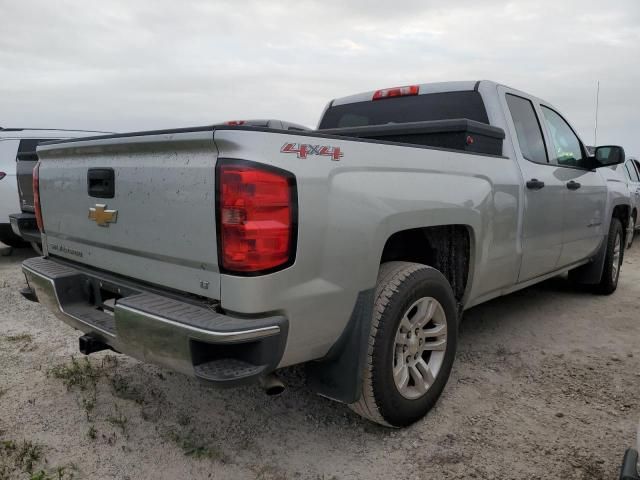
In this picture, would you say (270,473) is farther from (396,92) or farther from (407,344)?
(396,92)

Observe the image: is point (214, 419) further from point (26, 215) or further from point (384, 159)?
point (26, 215)

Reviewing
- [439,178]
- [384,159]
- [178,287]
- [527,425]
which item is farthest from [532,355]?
[178,287]

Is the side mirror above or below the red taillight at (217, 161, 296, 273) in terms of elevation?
above

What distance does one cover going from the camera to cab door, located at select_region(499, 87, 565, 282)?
3572mm

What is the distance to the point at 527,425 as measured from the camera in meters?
2.70

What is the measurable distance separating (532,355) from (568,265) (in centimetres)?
120

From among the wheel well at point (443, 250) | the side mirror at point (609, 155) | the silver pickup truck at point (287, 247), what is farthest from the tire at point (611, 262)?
the wheel well at point (443, 250)

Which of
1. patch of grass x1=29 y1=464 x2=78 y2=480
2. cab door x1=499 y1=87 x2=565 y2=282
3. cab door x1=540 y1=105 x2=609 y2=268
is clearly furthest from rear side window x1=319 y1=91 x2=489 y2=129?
patch of grass x1=29 y1=464 x2=78 y2=480

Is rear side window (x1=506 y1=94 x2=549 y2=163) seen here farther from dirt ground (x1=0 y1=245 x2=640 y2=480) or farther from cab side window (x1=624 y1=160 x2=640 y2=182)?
cab side window (x1=624 y1=160 x2=640 y2=182)

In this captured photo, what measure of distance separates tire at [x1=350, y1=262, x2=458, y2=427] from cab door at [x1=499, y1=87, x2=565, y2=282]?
1.13m

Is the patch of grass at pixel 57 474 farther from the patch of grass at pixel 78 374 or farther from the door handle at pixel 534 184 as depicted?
the door handle at pixel 534 184

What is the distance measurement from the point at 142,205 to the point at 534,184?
260cm

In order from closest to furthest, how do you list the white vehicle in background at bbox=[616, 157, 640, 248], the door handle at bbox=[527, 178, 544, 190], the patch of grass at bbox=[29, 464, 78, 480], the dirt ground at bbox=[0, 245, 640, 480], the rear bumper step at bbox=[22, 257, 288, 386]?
the rear bumper step at bbox=[22, 257, 288, 386], the patch of grass at bbox=[29, 464, 78, 480], the dirt ground at bbox=[0, 245, 640, 480], the door handle at bbox=[527, 178, 544, 190], the white vehicle in background at bbox=[616, 157, 640, 248]

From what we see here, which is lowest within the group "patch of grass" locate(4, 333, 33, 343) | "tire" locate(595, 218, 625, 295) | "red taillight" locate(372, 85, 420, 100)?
"patch of grass" locate(4, 333, 33, 343)
